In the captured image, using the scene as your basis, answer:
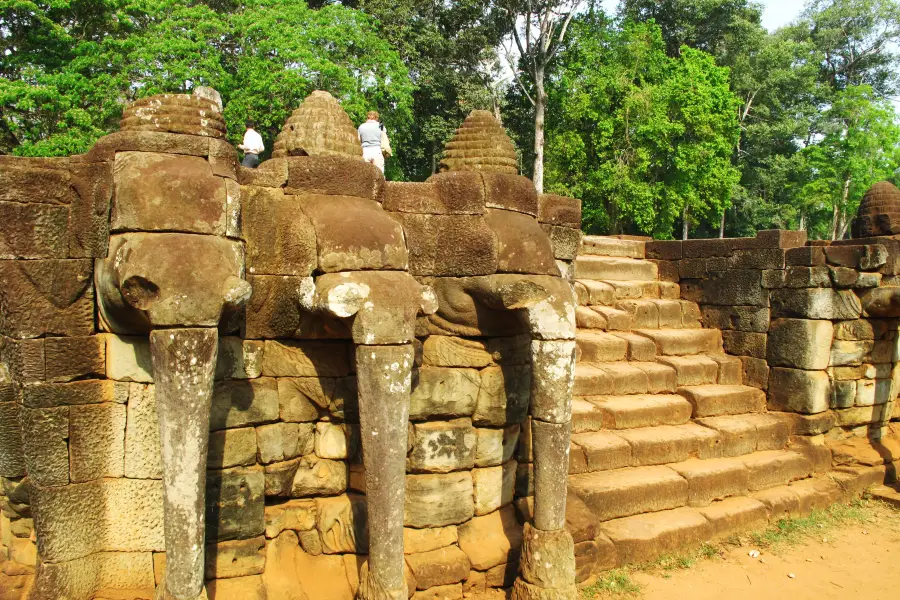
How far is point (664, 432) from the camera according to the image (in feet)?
23.4

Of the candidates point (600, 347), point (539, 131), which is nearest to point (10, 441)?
point (600, 347)

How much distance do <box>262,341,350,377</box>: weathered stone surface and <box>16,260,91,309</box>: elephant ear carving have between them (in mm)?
1051

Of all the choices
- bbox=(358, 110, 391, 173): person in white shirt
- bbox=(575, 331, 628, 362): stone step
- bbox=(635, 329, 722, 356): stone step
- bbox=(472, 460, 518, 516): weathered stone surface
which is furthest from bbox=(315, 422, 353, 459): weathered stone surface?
bbox=(635, 329, 722, 356): stone step

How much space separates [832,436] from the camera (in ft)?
27.7

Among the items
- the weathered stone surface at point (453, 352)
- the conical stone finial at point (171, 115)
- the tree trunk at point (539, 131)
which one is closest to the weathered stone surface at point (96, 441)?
the conical stone finial at point (171, 115)

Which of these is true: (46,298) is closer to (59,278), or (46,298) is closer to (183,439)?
(59,278)

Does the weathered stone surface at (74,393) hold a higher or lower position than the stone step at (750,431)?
A: higher

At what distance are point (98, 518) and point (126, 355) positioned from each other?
36.4 inches

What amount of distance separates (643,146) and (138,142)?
79.5 ft

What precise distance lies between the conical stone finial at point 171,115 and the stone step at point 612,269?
6986 mm

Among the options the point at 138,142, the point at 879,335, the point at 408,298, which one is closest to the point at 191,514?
the point at 408,298

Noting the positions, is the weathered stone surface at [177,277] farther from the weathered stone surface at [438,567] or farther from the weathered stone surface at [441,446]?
the weathered stone surface at [438,567]

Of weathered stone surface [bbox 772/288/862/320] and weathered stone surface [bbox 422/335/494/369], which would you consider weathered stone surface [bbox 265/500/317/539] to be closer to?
weathered stone surface [bbox 422/335/494/369]

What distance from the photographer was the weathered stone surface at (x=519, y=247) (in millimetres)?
4211
